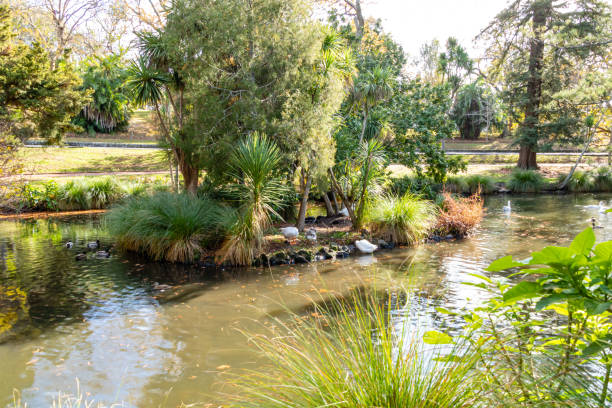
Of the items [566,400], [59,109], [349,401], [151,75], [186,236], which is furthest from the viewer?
[151,75]

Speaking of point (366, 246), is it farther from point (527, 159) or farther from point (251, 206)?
point (527, 159)

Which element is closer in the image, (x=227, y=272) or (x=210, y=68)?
(x=227, y=272)

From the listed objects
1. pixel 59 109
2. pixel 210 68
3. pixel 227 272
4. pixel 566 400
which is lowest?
pixel 227 272

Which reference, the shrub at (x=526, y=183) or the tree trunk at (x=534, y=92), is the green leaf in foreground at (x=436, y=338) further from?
the tree trunk at (x=534, y=92)

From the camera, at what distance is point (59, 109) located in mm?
10836

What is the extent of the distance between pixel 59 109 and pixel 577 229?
14.4 m

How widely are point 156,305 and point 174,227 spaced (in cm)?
307

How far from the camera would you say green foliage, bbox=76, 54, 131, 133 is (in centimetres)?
2984

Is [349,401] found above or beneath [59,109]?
beneath

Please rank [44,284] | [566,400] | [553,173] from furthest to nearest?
[553,173] < [44,284] < [566,400]

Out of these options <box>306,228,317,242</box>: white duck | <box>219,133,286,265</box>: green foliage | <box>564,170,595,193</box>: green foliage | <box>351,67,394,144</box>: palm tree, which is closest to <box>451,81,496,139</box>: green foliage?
<box>564,170,595,193</box>: green foliage

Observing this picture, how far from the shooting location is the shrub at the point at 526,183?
72.9 feet

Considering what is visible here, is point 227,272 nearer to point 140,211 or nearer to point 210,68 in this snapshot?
point 140,211

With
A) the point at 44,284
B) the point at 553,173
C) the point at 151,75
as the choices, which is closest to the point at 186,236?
the point at 44,284
